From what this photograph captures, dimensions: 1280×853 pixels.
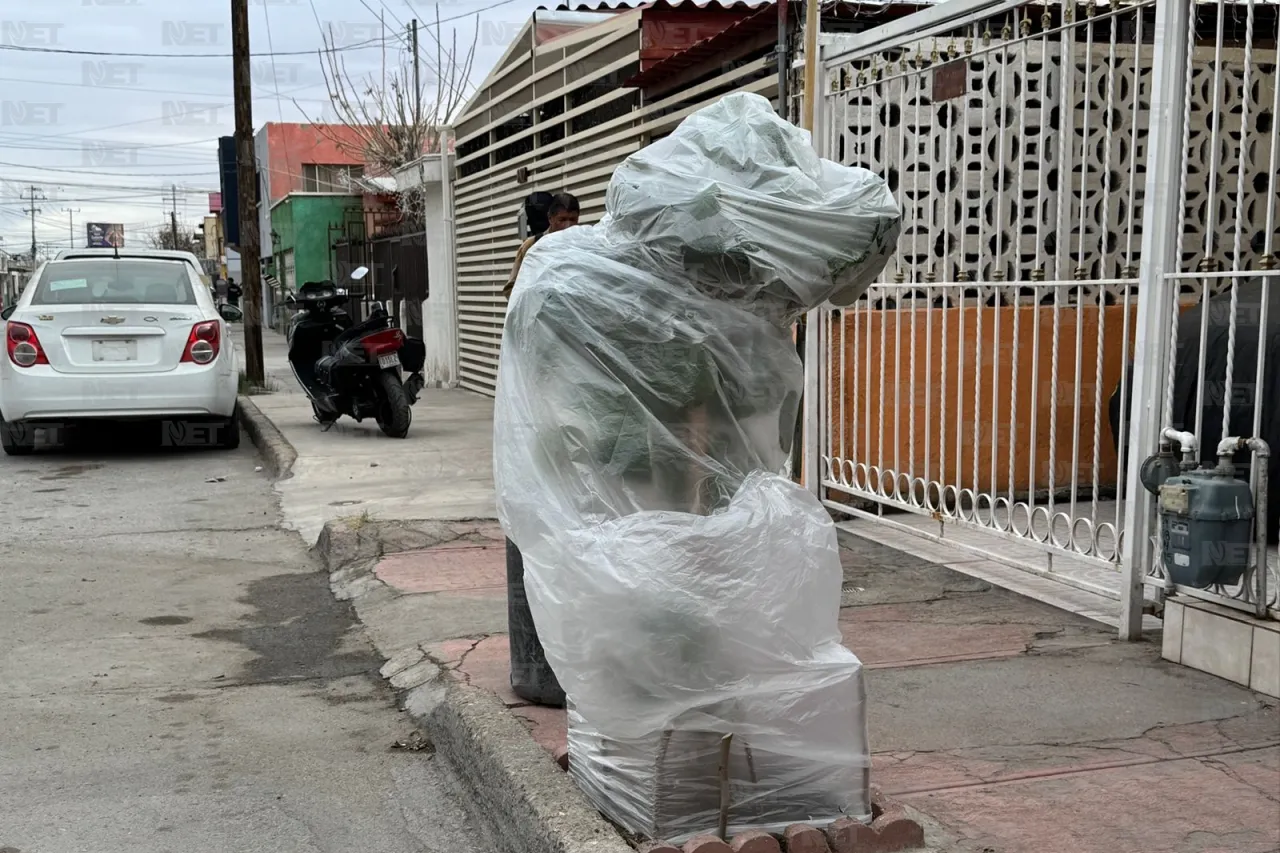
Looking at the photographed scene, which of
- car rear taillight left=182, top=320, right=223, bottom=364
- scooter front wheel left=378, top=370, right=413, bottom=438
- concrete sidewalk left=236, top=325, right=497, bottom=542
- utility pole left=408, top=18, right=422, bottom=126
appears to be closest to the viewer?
concrete sidewalk left=236, top=325, right=497, bottom=542

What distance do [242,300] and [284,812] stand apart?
14.1 metres

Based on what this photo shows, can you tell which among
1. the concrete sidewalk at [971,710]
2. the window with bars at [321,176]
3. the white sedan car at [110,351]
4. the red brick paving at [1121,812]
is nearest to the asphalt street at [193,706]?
the concrete sidewalk at [971,710]

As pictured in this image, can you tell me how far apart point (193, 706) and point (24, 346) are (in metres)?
6.15

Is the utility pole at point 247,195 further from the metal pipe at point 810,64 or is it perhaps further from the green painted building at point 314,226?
the green painted building at point 314,226

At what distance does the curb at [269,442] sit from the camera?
9.53 meters

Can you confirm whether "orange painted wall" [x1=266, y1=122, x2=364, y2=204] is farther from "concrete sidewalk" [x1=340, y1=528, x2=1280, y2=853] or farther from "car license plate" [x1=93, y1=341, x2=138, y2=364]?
"concrete sidewalk" [x1=340, y1=528, x2=1280, y2=853]

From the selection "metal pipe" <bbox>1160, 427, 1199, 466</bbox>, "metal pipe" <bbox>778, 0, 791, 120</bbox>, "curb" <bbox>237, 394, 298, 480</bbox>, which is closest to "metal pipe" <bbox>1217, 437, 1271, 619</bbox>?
"metal pipe" <bbox>1160, 427, 1199, 466</bbox>

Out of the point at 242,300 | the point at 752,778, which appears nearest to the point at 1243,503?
the point at 752,778

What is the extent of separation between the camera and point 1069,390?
692 cm

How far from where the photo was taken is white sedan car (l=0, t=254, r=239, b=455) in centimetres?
953

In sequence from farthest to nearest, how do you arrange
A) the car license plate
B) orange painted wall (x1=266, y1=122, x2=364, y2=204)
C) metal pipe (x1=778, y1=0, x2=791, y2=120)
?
orange painted wall (x1=266, y1=122, x2=364, y2=204) < the car license plate < metal pipe (x1=778, y1=0, x2=791, y2=120)

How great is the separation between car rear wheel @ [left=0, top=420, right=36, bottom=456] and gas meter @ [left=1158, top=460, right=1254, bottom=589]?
9.07 m

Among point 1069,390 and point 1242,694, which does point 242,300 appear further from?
point 1242,694

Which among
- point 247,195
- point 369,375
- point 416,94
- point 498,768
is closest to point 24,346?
point 369,375
